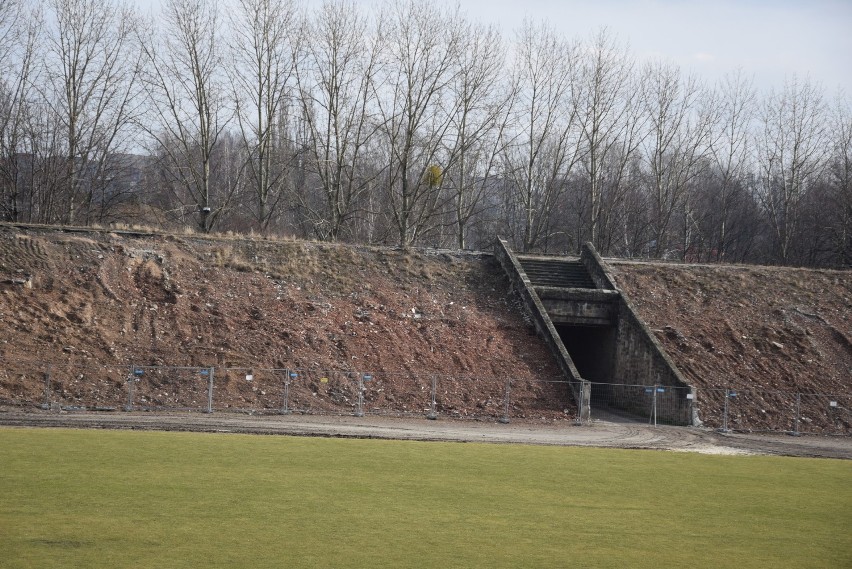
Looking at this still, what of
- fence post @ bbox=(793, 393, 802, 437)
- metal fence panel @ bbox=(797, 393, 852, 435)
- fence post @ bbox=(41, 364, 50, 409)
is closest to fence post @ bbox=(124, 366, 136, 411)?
fence post @ bbox=(41, 364, 50, 409)

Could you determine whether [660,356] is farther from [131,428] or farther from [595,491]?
[131,428]

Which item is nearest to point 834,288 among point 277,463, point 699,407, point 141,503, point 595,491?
point 699,407

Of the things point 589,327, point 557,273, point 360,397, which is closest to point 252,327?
point 360,397

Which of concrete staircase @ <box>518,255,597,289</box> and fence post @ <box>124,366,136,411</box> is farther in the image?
concrete staircase @ <box>518,255,597,289</box>

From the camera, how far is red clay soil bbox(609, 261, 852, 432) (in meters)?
30.5

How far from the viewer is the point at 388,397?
28641 millimetres

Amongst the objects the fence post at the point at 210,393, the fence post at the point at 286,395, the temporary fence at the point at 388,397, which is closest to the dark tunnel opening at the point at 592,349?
the temporary fence at the point at 388,397

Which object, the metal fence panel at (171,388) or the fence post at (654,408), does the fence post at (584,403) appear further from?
the metal fence panel at (171,388)

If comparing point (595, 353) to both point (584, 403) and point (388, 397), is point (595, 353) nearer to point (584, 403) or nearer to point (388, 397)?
point (584, 403)

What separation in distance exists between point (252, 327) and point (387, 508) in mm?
18633

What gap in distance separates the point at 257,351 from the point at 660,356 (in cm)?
1384

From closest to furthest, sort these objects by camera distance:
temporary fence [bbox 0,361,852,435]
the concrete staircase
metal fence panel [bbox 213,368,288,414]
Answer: temporary fence [bbox 0,361,852,435] → metal fence panel [bbox 213,368,288,414] → the concrete staircase

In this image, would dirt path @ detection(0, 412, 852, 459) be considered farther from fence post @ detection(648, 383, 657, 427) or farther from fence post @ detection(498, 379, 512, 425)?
fence post @ detection(648, 383, 657, 427)

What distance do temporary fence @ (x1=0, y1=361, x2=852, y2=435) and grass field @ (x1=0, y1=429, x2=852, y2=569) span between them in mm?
6177
